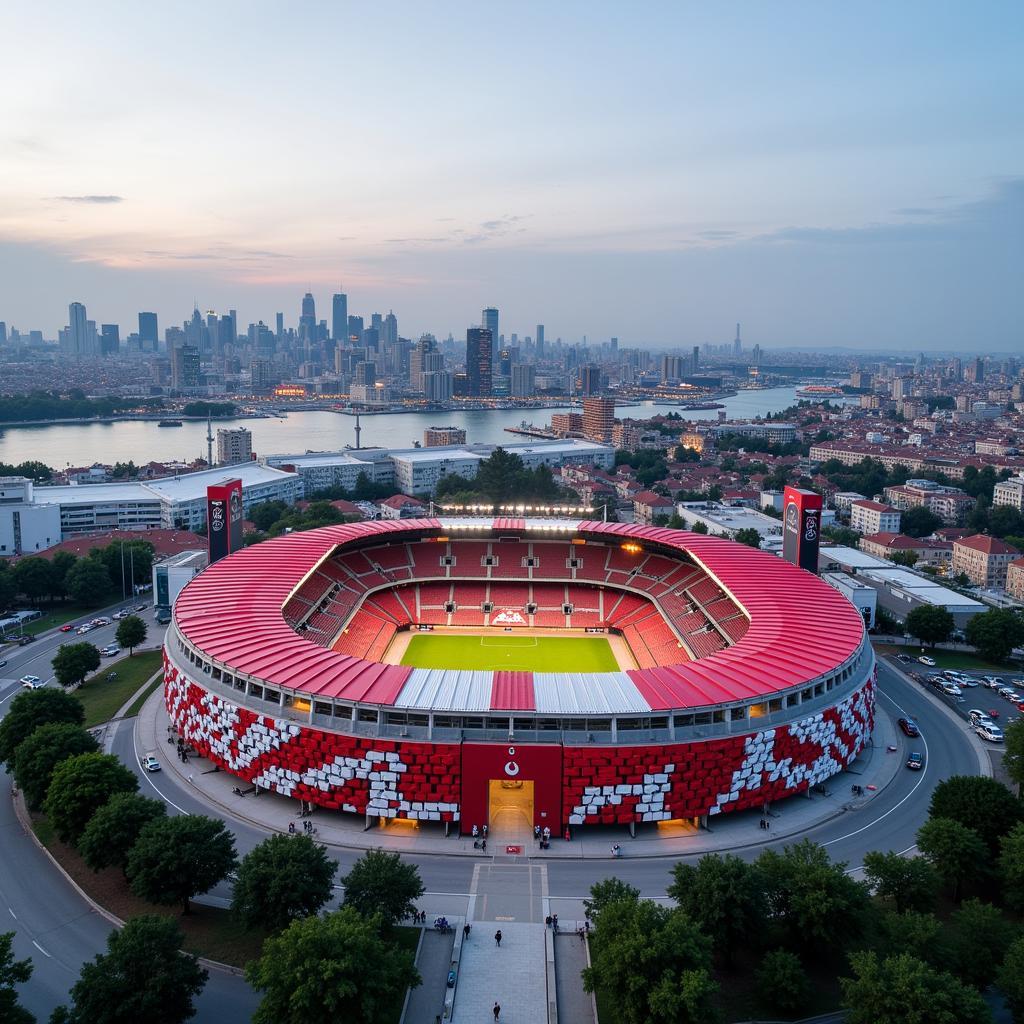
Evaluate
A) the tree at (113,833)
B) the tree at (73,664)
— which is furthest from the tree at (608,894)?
the tree at (73,664)

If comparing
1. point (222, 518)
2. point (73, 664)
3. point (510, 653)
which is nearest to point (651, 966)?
point (510, 653)

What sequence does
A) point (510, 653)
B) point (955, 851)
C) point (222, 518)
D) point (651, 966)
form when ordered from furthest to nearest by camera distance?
point (222, 518) < point (510, 653) < point (955, 851) < point (651, 966)

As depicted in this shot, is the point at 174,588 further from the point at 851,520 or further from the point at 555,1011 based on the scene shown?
the point at 851,520

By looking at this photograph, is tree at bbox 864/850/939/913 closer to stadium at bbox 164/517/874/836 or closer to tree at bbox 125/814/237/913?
stadium at bbox 164/517/874/836

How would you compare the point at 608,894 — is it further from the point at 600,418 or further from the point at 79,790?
the point at 600,418

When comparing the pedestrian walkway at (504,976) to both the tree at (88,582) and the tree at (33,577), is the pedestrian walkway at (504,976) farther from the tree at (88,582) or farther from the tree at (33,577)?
the tree at (33,577)

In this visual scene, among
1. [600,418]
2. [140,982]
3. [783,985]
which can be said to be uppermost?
[600,418]

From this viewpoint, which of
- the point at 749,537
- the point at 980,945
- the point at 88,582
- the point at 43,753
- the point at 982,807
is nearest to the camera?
the point at 980,945
